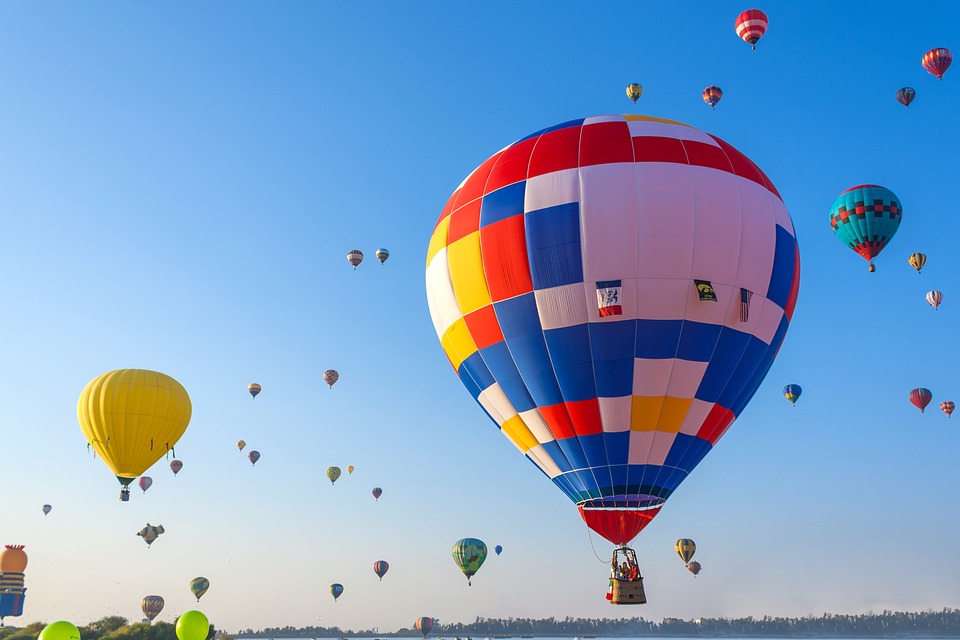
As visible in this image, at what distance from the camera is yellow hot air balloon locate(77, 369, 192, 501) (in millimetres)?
27219

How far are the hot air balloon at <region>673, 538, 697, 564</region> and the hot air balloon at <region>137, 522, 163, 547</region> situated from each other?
2488 cm

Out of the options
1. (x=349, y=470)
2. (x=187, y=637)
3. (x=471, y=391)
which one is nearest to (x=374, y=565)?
(x=349, y=470)

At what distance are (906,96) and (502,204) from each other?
1889 centimetres

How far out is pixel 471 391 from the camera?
734 inches

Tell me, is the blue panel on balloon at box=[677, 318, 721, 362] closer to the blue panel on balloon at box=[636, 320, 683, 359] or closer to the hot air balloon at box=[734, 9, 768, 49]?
the blue panel on balloon at box=[636, 320, 683, 359]

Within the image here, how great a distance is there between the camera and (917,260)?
31062 mm

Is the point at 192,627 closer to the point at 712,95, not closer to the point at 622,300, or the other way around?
the point at 622,300

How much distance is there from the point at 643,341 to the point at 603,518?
11.1 ft

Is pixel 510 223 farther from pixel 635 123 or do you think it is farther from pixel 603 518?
pixel 603 518

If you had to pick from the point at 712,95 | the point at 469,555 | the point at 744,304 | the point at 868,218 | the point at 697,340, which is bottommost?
the point at 469,555

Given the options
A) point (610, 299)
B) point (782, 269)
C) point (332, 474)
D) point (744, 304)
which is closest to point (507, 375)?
point (610, 299)

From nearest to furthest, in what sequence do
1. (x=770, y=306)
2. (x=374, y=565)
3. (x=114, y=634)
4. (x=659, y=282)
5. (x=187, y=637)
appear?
(x=659, y=282) → (x=770, y=306) → (x=187, y=637) → (x=114, y=634) → (x=374, y=565)

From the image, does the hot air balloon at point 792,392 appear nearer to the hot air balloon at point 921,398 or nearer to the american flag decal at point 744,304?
the hot air balloon at point 921,398

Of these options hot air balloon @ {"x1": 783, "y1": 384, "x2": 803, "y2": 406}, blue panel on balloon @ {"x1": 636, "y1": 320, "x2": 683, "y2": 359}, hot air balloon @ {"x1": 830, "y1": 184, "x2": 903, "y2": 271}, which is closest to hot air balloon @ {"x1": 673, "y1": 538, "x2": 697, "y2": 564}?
hot air balloon @ {"x1": 783, "y1": 384, "x2": 803, "y2": 406}
